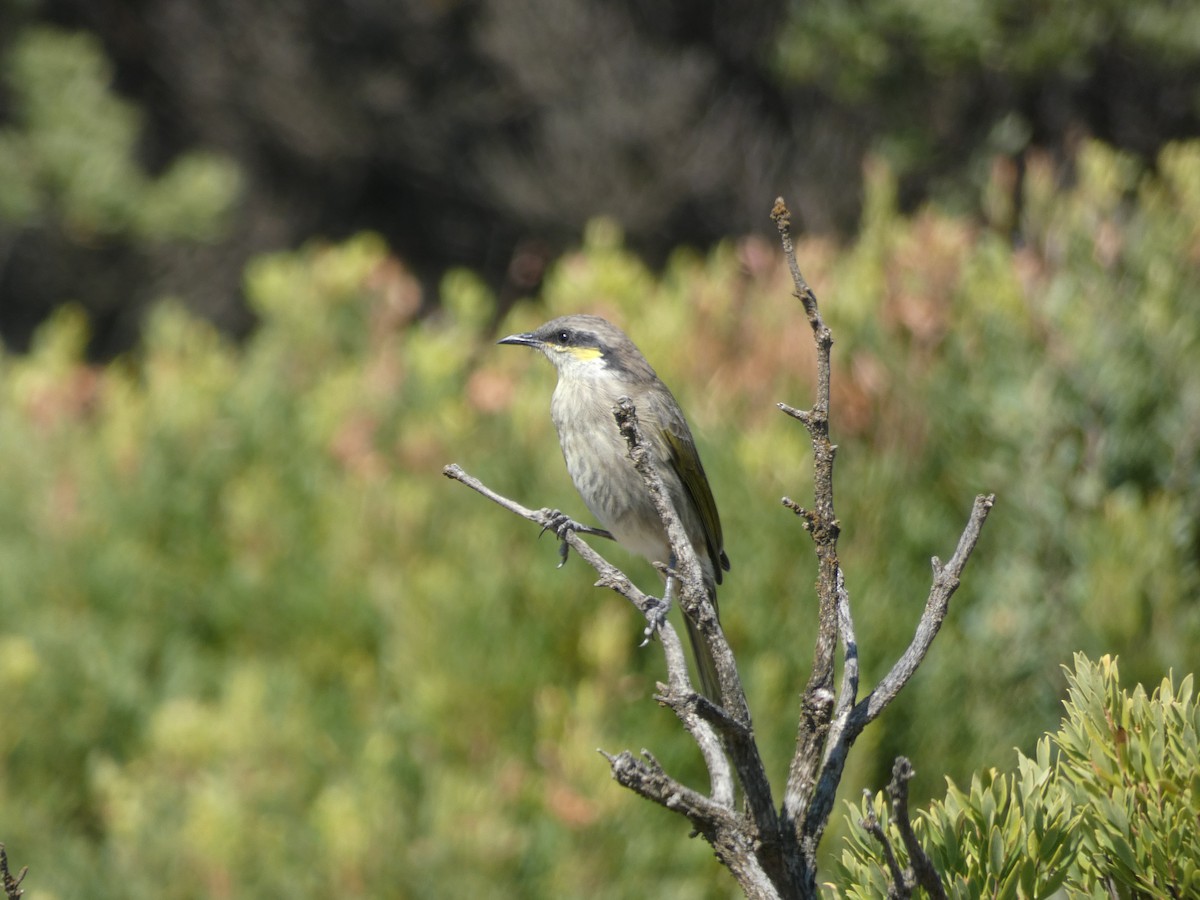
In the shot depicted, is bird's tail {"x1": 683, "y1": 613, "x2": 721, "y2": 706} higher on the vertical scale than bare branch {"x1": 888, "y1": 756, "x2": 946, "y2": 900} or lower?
lower

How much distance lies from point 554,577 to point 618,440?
39.3 inches

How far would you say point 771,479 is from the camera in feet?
12.5

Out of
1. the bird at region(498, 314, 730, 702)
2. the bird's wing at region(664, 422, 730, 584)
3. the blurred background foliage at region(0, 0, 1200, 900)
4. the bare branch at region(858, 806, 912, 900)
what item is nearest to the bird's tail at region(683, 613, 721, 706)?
the bird at region(498, 314, 730, 702)

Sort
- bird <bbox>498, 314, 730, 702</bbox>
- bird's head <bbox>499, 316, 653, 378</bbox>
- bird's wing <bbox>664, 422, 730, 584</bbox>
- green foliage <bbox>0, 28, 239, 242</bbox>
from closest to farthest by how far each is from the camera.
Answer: bird <bbox>498, 314, 730, 702</bbox> < bird's head <bbox>499, 316, 653, 378</bbox> < bird's wing <bbox>664, 422, 730, 584</bbox> < green foliage <bbox>0, 28, 239, 242</bbox>

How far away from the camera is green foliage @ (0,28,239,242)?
959 cm

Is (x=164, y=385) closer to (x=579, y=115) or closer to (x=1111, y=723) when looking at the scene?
(x=1111, y=723)

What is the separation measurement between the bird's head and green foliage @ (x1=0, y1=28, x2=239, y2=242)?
708cm

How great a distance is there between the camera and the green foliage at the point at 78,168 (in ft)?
31.4

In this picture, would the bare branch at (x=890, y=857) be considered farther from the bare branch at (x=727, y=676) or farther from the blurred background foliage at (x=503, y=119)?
the blurred background foliage at (x=503, y=119)

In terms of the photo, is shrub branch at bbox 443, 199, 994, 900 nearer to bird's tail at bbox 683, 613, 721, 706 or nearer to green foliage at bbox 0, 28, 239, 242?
bird's tail at bbox 683, 613, 721, 706

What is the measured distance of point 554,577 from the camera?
392 centimetres

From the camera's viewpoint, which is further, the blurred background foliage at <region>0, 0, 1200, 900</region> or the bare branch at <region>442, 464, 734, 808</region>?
the blurred background foliage at <region>0, 0, 1200, 900</region>

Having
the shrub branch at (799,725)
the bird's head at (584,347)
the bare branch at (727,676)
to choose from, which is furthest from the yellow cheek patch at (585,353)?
the shrub branch at (799,725)

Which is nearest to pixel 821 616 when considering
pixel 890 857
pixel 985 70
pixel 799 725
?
pixel 799 725
